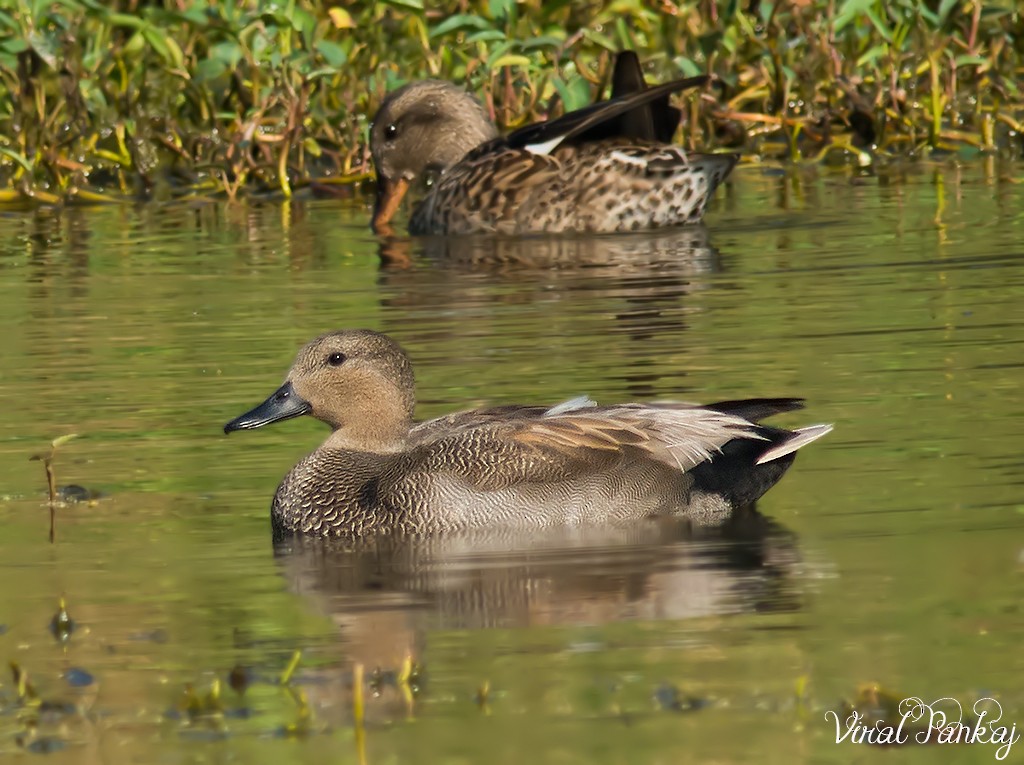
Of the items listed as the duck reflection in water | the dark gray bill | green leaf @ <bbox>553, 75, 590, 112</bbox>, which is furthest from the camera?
green leaf @ <bbox>553, 75, 590, 112</bbox>

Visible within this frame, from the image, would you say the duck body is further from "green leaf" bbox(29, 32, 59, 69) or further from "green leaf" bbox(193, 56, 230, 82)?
"green leaf" bbox(29, 32, 59, 69)

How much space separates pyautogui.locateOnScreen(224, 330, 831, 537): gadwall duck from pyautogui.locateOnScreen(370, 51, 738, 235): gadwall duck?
19.2ft

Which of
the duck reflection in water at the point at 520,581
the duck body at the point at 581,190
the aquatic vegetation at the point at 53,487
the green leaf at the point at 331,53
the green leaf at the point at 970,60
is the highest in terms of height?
the green leaf at the point at 331,53

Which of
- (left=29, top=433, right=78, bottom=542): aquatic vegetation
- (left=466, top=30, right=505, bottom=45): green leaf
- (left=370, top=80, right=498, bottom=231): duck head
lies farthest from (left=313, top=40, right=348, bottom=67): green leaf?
(left=29, top=433, right=78, bottom=542): aquatic vegetation

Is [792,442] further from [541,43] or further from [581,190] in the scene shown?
[541,43]

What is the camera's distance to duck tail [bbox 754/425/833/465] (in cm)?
709

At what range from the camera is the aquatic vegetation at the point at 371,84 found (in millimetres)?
15594

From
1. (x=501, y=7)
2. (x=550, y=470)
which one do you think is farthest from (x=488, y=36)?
(x=550, y=470)

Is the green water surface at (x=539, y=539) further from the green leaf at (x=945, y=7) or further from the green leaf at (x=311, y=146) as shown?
the green leaf at (x=945, y=7)

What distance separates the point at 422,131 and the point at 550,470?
8160 mm

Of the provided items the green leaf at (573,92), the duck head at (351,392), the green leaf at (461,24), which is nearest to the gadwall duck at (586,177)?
the green leaf at (573,92)

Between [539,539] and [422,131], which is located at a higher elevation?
[422,131]

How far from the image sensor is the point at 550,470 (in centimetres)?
697

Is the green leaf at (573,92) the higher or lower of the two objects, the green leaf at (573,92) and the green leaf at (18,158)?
the higher
